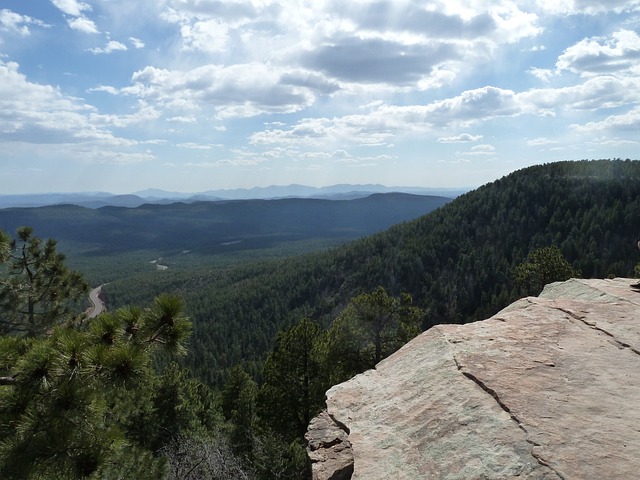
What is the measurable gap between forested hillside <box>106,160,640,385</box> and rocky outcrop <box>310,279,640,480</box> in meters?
87.3

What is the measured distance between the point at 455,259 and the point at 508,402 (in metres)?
134

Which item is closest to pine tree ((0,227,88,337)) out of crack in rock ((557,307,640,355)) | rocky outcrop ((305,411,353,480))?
rocky outcrop ((305,411,353,480))

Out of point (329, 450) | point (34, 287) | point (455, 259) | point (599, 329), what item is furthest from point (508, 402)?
point (455, 259)

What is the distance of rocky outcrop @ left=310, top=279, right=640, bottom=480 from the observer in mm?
5824

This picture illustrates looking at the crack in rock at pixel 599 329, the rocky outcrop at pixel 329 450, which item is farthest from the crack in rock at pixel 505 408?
the crack in rock at pixel 599 329

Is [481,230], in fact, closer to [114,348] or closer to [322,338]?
[322,338]

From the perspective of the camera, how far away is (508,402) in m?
6.89

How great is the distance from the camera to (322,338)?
1011 inches

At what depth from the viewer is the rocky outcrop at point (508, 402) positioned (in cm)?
582

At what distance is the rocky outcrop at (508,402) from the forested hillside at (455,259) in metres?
87.3

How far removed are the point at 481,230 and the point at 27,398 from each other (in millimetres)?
150414

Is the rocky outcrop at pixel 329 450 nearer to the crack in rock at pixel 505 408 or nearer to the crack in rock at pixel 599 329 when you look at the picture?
the crack in rock at pixel 505 408

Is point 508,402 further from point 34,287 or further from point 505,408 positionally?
point 34,287

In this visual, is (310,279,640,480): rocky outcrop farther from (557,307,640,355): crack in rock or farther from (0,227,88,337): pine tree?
(0,227,88,337): pine tree
